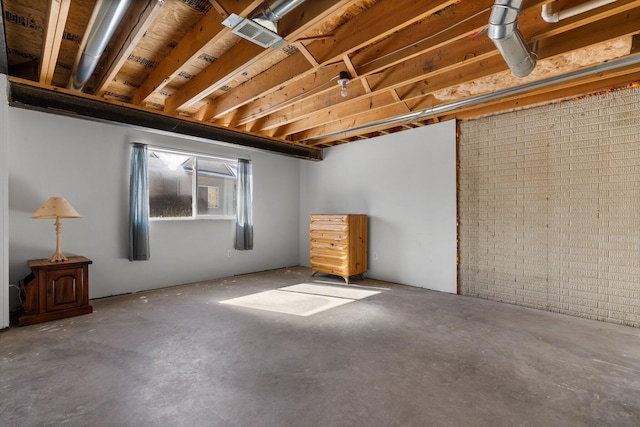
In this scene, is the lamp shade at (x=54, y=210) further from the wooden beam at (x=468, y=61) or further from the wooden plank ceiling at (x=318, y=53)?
the wooden beam at (x=468, y=61)

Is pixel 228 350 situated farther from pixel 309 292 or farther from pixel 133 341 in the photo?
pixel 309 292

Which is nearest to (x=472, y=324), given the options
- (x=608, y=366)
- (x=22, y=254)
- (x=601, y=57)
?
(x=608, y=366)

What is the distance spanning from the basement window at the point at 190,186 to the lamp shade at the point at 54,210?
1383mm

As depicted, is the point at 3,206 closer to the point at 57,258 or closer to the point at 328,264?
the point at 57,258

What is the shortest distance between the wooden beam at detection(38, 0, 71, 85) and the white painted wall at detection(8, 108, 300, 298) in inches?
41.0

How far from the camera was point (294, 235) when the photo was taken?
699 centimetres

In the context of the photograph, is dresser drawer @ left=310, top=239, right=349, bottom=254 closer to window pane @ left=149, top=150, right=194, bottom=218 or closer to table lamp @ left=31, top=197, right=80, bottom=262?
window pane @ left=149, top=150, right=194, bottom=218

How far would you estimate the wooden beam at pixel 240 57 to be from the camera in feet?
7.26

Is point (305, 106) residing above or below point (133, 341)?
above

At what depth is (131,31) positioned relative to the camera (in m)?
2.45

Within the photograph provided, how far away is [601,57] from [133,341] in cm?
524

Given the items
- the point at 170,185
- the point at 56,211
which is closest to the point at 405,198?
the point at 170,185

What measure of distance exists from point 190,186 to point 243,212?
106cm

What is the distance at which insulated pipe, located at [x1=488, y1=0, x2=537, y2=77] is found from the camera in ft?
6.23
